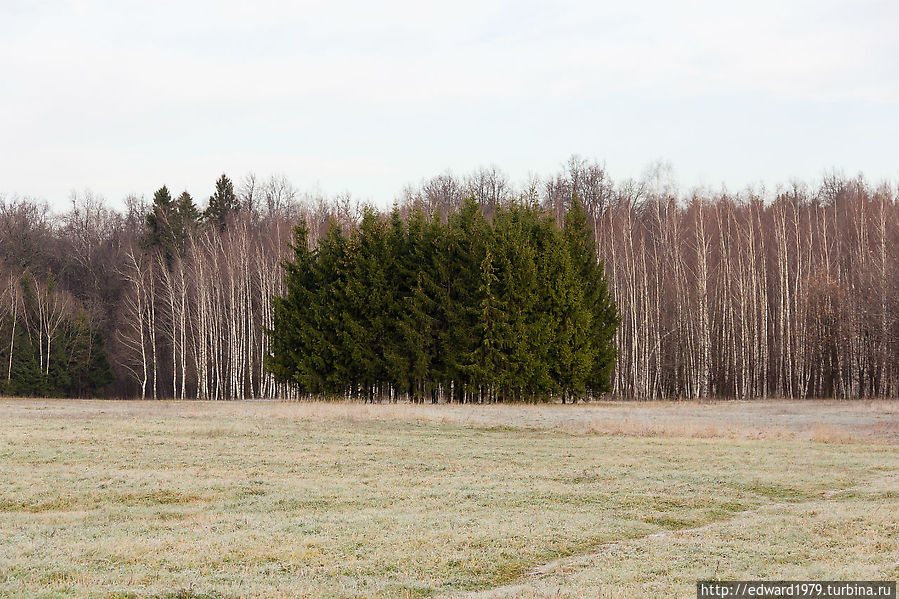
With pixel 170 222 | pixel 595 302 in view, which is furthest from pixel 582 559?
pixel 170 222

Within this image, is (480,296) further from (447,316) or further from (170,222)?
(170,222)

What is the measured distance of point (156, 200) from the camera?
270 feet

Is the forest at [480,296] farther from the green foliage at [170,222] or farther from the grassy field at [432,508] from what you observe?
the grassy field at [432,508]

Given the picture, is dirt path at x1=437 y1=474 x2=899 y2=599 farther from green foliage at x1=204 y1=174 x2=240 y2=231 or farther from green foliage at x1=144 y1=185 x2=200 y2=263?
green foliage at x1=204 y1=174 x2=240 y2=231

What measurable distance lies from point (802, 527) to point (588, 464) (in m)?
8.68

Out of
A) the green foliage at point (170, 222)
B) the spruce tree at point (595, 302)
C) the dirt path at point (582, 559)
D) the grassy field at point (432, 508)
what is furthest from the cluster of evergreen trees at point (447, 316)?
the green foliage at point (170, 222)

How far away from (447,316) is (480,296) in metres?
2.05

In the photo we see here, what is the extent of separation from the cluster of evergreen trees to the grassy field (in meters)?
16.2

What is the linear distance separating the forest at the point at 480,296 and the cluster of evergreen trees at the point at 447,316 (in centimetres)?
13

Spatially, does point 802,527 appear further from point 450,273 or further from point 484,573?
point 450,273

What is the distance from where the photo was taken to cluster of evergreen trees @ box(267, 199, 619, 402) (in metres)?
45.8

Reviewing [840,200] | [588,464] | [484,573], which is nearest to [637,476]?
[588,464]

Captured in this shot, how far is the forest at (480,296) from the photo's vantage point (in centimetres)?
4697

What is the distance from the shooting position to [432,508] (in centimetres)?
1427
